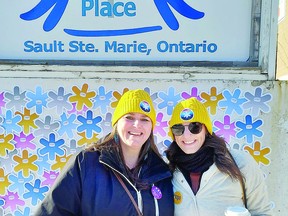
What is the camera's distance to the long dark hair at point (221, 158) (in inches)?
72.5

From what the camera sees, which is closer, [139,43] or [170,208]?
[170,208]

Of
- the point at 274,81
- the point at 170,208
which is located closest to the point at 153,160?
the point at 170,208

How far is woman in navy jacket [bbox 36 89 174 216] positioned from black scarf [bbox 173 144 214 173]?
4.1 inches

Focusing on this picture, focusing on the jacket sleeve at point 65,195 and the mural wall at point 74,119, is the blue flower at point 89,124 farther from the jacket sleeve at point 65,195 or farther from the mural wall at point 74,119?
the jacket sleeve at point 65,195

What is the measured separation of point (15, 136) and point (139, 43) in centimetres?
112

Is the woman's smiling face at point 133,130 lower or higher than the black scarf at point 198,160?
higher

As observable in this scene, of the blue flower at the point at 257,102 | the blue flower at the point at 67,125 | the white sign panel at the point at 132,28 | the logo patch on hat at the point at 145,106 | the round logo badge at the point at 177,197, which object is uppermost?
the white sign panel at the point at 132,28

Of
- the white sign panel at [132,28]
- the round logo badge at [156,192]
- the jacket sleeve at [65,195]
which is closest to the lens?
the jacket sleeve at [65,195]

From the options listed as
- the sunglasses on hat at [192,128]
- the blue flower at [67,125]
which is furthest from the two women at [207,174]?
the blue flower at [67,125]

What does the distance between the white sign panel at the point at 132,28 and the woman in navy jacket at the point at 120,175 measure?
0.73 meters

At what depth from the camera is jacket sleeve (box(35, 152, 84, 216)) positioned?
1.80m

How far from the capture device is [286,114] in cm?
262

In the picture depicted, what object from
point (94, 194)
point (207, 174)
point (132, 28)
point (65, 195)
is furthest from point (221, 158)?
point (132, 28)

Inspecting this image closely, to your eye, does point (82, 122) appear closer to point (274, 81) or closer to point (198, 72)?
point (198, 72)
